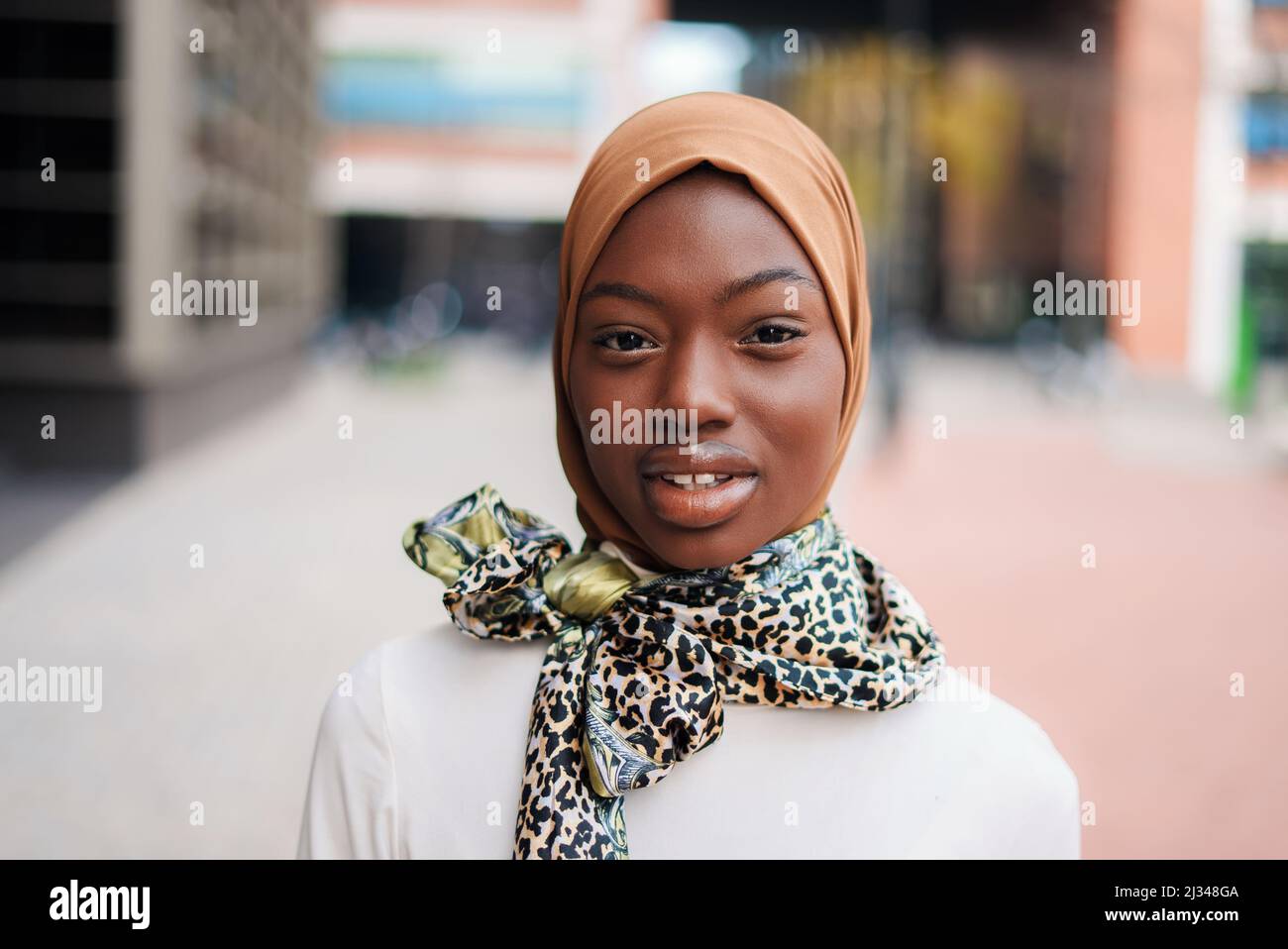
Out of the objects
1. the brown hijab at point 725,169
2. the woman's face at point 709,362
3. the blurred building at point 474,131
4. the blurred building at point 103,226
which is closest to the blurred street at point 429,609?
the blurred building at point 103,226

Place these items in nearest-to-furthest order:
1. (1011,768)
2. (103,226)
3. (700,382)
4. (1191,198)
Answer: (700,382) → (1011,768) → (103,226) → (1191,198)

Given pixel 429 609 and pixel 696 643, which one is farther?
pixel 429 609

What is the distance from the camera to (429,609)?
7230 millimetres

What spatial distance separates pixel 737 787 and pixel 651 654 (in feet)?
0.57

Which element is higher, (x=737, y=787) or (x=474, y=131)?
(x=474, y=131)

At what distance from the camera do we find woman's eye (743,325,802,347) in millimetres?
1544

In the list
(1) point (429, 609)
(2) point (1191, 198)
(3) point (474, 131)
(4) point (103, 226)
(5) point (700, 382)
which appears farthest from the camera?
(3) point (474, 131)

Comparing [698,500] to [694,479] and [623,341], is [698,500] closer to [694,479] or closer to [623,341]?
[694,479]

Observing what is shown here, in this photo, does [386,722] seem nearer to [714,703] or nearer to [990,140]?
[714,703]

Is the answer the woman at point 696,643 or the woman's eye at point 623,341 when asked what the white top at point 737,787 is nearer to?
the woman at point 696,643

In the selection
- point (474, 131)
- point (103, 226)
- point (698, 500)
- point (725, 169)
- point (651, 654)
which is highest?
point (474, 131)

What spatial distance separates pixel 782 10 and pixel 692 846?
97.9 feet

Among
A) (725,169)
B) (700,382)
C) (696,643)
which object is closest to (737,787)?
(696,643)

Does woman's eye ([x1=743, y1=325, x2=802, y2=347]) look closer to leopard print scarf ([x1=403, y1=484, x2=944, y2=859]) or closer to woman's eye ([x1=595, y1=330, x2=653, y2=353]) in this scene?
woman's eye ([x1=595, y1=330, x2=653, y2=353])
